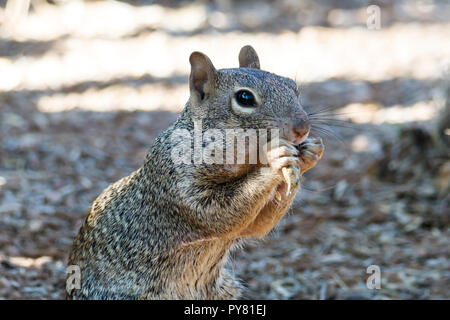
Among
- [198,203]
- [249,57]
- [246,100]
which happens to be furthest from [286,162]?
[249,57]

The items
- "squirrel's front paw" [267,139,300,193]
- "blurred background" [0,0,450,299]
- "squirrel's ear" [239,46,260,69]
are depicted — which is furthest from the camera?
"blurred background" [0,0,450,299]

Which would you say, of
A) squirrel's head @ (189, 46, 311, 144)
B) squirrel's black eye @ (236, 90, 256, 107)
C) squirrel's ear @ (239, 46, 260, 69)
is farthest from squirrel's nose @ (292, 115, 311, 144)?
squirrel's ear @ (239, 46, 260, 69)

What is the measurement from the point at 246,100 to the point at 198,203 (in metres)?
0.65

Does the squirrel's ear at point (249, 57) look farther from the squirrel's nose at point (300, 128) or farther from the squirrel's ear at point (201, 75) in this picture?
the squirrel's nose at point (300, 128)

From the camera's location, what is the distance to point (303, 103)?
8.41 m

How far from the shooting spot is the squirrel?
360cm

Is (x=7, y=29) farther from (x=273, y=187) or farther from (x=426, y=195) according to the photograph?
(x=273, y=187)

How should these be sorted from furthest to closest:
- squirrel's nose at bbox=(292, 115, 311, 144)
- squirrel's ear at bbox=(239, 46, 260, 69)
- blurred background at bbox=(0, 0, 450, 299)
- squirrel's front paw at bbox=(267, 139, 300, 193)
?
1. blurred background at bbox=(0, 0, 450, 299)
2. squirrel's ear at bbox=(239, 46, 260, 69)
3. squirrel's nose at bbox=(292, 115, 311, 144)
4. squirrel's front paw at bbox=(267, 139, 300, 193)

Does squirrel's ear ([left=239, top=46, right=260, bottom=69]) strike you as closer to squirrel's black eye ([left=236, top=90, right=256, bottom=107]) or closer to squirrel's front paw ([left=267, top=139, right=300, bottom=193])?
squirrel's black eye ([left=236, top=90, right=256, bottom=107])

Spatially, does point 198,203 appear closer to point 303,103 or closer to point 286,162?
point 286,162

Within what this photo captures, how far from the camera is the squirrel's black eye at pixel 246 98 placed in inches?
145

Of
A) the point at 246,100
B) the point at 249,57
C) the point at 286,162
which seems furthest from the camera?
the point at 249,57

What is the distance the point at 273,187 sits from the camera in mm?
3572
